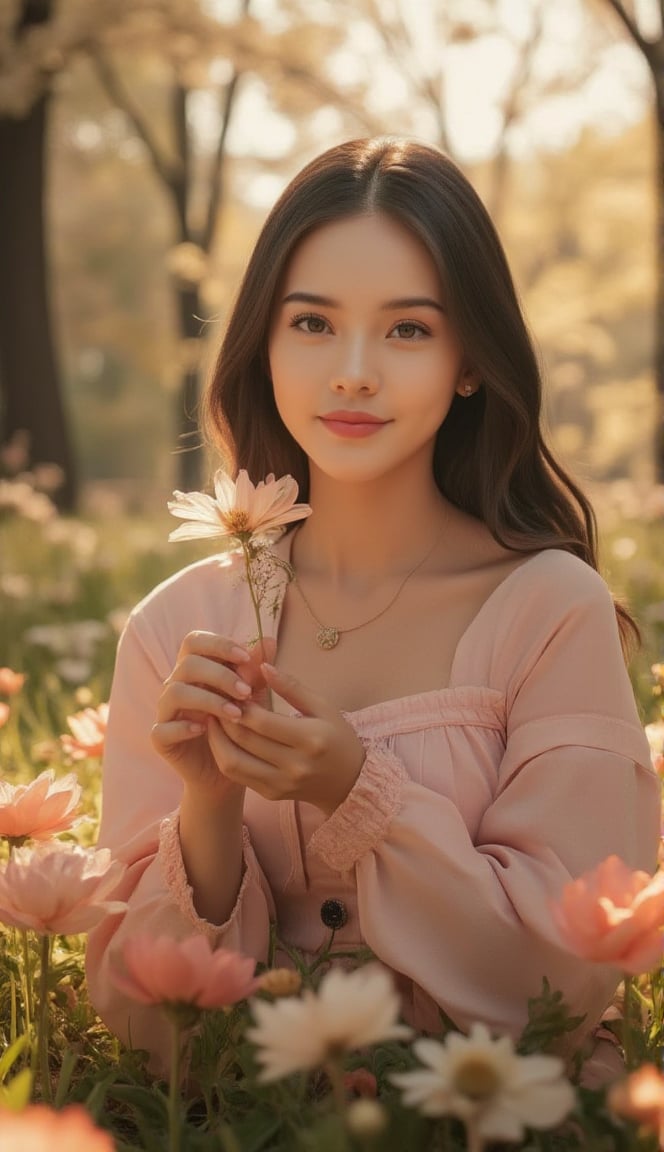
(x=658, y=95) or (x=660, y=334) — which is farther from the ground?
(x=658, y=95)

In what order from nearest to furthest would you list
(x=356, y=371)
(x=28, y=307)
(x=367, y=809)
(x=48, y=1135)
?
1. (x=48, y=1135)
2. (x=367, y=809)
3. (x=356, y=371)
4. (x=28, y=307)

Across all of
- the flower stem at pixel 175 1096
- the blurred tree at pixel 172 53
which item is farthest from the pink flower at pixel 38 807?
the blurred tree at pixel 172 53

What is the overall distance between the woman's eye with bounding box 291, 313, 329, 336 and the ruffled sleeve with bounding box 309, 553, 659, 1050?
1.72 ft

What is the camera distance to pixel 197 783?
1653mm

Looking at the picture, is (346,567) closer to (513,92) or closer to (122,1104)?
(122,1104)

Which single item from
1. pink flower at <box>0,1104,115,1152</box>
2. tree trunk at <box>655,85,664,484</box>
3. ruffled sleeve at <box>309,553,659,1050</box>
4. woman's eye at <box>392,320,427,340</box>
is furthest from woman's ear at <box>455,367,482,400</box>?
tree trunk at <box>655,85,664,484</box>

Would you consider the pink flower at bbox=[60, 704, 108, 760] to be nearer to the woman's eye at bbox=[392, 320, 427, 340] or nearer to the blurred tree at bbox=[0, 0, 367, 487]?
the woman's eye at bbox=[392, 320, 427, 340]

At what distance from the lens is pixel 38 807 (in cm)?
155

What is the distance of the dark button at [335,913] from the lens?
187 cm

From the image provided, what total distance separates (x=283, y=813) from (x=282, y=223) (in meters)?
0.86

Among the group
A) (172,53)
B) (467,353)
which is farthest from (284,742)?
(172,53)

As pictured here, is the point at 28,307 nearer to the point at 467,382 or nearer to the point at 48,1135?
the point at 467,382

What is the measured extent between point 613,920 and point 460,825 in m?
0.59

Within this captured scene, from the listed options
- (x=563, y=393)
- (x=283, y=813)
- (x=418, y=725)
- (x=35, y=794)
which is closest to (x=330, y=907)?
(x=283, y=813)
